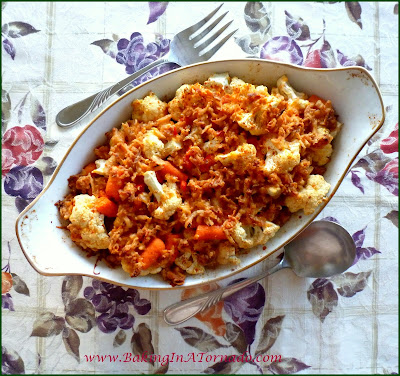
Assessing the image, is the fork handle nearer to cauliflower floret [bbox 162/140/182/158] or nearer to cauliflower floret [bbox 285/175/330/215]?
cauliflower floret [bbox 162/140/182/158]

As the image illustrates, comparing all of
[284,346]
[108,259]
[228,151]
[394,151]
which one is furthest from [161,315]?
[394,151]

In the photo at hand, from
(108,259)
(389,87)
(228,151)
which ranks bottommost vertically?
(108,259)

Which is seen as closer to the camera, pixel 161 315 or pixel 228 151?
pixel 228 151

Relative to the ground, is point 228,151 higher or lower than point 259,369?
higher

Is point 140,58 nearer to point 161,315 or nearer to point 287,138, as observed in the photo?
point 287,138

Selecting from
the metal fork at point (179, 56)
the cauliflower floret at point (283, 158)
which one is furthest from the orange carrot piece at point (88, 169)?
the cauliflower floret at point (283, 158)

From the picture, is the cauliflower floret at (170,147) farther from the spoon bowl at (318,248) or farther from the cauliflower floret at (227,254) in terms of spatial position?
the spoon bowl at (318,248)
